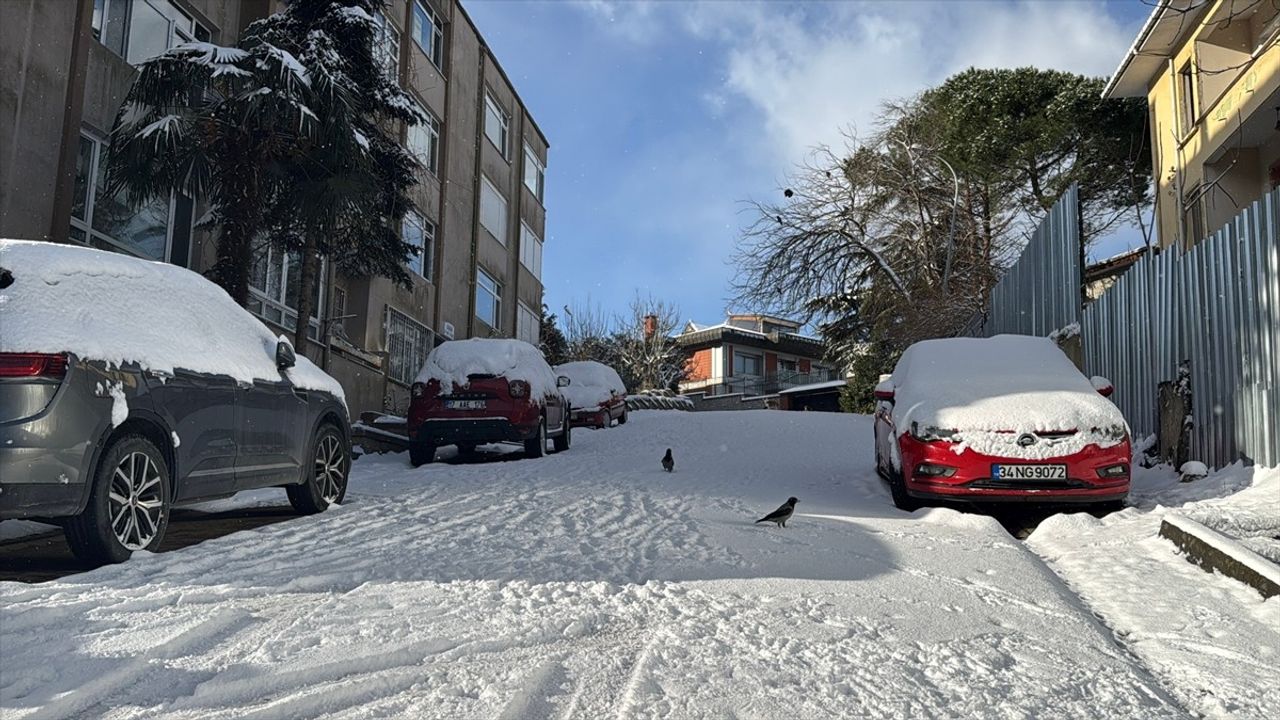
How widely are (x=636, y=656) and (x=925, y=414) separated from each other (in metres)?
5.28

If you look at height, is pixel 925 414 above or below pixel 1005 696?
above

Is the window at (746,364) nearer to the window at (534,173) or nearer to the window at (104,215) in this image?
the window at (534,173)

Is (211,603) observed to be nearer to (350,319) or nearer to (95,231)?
(95,231)

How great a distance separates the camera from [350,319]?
20203mm

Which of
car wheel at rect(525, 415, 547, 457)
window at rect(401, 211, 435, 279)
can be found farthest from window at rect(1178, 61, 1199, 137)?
window at rect(401, 211, 435, 279)

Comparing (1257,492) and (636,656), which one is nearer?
(636,656)

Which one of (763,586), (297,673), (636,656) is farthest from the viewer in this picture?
(763,586)

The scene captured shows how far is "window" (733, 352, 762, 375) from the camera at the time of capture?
63.6m

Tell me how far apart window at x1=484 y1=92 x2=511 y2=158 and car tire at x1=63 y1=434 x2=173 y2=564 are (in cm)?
2440

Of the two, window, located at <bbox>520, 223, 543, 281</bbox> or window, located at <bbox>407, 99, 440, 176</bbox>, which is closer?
window, located at <bbox>407, 99, 440, 176</bbox>

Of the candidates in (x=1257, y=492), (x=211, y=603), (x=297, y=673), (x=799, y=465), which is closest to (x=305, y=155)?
(x=799, y=465)

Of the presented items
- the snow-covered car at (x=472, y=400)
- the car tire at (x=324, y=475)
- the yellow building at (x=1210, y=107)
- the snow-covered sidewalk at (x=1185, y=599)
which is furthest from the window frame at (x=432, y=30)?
the snow-covered sidewalk at (x=1185, y=599)

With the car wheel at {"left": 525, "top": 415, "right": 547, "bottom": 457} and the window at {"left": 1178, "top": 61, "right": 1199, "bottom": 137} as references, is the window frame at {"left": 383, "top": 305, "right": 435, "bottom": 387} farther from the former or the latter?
the window at {"left": 1178, "top": 61, "right": 1199, "bottom": 137}

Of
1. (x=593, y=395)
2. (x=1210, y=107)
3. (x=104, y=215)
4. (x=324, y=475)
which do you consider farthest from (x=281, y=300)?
(x=1210, y=107)
